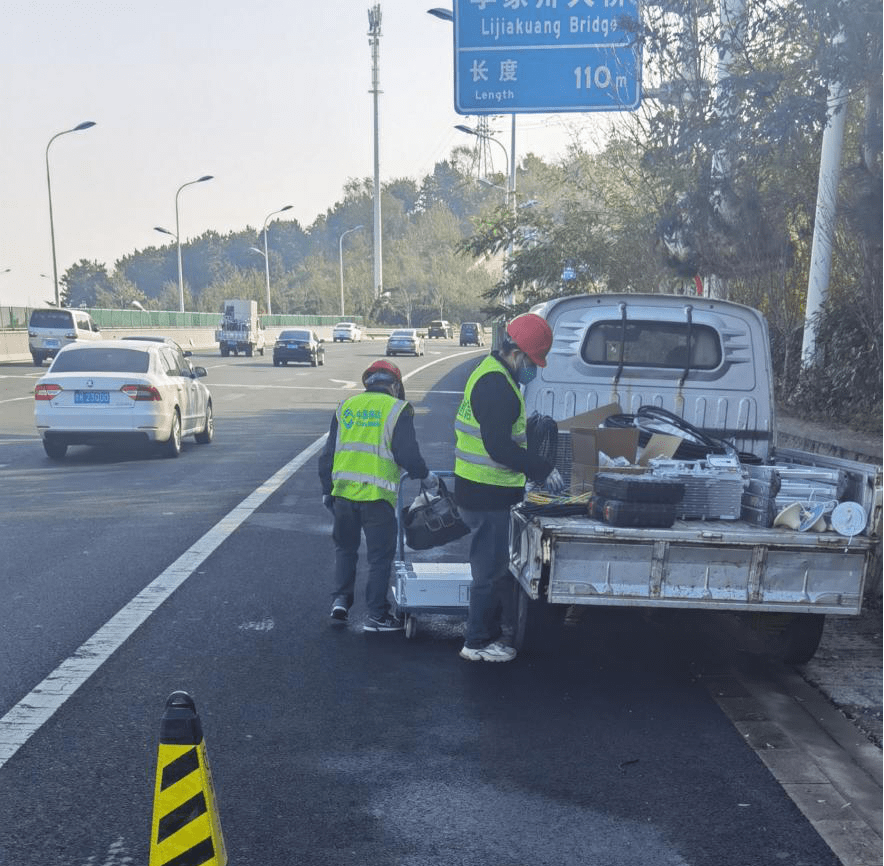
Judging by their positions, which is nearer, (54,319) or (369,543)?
(369,543)

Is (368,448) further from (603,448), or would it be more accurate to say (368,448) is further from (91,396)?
(91,396)

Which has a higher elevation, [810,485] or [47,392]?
[810,485]

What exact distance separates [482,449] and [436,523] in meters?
1.00

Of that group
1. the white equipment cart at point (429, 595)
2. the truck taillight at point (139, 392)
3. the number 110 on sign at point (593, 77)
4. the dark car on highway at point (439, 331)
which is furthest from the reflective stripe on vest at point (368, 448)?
the dark car on highway at point (439, 331)

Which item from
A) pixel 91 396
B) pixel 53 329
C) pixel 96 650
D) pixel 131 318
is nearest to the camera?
pixel 96 650

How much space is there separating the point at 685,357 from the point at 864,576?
252 centimetres

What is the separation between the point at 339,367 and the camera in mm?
44750

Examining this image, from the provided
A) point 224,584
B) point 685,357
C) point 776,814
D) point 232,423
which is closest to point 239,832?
point 776,814

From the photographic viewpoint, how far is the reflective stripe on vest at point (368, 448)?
23.3 feet

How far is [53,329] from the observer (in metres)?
40.4

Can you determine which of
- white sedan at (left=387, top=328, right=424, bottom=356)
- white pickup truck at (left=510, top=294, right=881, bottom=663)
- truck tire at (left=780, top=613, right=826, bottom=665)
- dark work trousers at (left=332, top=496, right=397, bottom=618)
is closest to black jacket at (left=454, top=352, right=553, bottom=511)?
white pickup truck at (left=510, top=294, right=881, bottom=663)

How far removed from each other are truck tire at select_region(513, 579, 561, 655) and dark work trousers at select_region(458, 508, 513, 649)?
0.48 ft

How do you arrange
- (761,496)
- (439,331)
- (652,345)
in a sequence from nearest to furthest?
(761,496), (652,345), (439,331)

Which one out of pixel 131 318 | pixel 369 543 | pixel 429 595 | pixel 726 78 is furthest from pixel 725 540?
pixel 131 318
